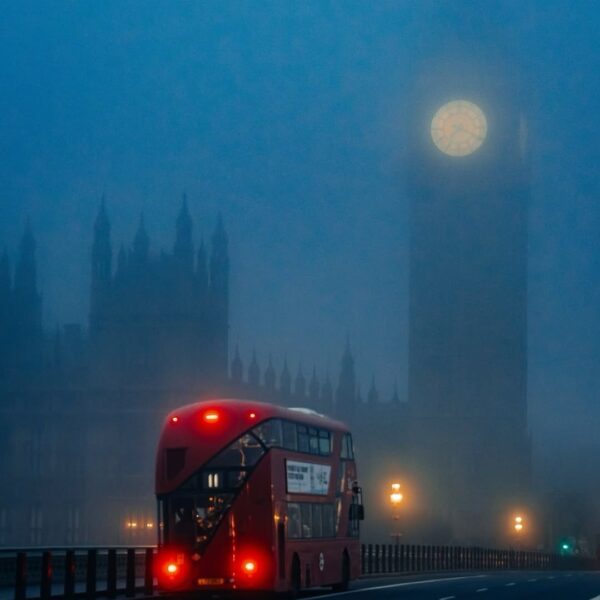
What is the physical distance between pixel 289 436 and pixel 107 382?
392 ft

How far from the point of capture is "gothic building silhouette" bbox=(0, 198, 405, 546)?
132375mm

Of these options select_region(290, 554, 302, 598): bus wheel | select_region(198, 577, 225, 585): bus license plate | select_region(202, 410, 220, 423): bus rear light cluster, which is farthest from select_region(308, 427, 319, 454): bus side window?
select_region(198, 577, 225, 585): bus license plate

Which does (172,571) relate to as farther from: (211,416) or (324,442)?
(324,442)

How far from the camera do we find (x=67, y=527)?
130 m

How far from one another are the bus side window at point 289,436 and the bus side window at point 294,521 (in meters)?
1.22

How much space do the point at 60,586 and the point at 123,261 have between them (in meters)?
115

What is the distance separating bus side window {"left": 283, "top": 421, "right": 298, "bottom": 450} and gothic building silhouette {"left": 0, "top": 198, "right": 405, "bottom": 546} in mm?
104088

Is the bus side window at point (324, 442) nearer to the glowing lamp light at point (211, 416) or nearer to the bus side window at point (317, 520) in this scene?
the bus side window at point (317, 520)

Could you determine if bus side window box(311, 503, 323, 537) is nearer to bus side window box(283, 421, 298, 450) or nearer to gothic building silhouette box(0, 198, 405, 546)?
bus side window box(283, 421, 298, 450)

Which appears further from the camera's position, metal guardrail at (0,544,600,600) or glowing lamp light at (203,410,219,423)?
glowing lamp light at (203,410,219,423)

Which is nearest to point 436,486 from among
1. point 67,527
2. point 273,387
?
point 273,387

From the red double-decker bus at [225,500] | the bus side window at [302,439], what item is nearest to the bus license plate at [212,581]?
the red double-decker bus at [225,500]

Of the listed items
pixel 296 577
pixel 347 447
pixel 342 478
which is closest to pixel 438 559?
pixel 347 447

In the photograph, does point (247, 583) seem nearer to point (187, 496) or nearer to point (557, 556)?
point (187, 496)
